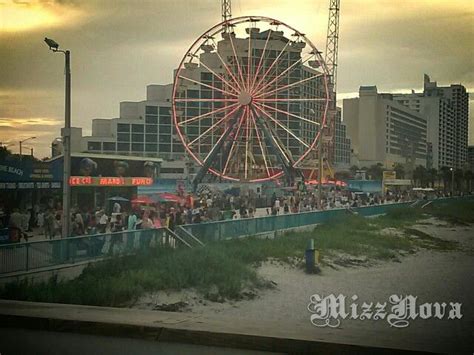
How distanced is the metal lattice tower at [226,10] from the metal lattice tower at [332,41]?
742 mm

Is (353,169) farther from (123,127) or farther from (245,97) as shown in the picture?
(123,127)

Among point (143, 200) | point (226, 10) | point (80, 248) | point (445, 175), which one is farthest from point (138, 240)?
point (445, 175)

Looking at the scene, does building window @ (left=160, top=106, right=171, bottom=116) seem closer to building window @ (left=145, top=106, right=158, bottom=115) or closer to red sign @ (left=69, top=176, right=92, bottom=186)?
building window @ (left=145, top=106, right=158, bottom=115)

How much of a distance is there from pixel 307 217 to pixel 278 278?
20.5 inches

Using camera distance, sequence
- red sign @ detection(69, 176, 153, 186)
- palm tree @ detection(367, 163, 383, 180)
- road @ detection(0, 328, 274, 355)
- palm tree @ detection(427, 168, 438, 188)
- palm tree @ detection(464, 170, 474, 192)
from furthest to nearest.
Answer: red sign @ detection(69, 176, 153, 186) < palm tree @ detection(367, 163, 383, 180) < palm tree @ detection(427, 168, 438, 188) < palm tree @ detection(464, 170, 474, 192) < road @ detection(0, 328, 274, 355)

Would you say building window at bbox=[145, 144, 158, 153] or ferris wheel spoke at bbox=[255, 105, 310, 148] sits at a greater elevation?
ferris wheel spoke at bbox=[255, 105, 310, 148]

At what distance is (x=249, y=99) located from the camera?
6.00m

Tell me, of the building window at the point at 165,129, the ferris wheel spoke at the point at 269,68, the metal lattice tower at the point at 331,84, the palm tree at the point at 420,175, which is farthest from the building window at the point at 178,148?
the palm tree at the point at 420,175

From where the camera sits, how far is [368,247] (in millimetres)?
5191

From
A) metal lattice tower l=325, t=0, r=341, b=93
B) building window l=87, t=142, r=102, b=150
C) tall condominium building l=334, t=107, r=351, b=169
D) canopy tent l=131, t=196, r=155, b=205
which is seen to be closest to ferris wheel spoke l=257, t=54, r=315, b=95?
metal lattice tower l=325, t=0, r=341, b=93

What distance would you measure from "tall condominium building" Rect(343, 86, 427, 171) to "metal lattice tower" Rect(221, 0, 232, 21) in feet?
3.47

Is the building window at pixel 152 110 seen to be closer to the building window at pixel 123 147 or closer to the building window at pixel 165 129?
the building window at pixel 165 129

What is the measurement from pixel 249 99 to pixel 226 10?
0.68 m

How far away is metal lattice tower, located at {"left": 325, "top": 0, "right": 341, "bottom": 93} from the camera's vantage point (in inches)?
211
